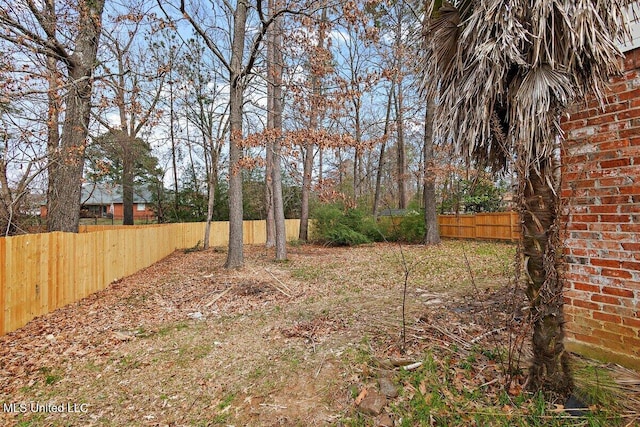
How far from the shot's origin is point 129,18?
6.18 metres

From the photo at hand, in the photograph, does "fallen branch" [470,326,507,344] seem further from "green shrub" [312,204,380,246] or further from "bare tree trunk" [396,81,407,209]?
"bare tree trunk" [396,81,407,209]

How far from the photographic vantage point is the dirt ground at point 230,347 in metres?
2.69

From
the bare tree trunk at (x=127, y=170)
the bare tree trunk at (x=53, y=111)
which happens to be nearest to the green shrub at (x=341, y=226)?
the bare tree trunk at (x=127, y=170)

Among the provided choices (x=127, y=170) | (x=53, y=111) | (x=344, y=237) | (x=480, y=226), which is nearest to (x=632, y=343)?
(x=53, y=111)

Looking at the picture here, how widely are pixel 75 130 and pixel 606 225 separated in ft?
28.3

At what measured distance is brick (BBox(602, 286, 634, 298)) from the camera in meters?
2.53

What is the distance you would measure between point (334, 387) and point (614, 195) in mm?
2865

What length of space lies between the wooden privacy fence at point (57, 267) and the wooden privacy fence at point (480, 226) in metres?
12.0

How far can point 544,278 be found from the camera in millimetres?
2291

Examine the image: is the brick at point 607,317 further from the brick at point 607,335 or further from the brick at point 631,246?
the brick at point 631,246

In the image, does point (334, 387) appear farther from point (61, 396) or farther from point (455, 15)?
point (455, 15)

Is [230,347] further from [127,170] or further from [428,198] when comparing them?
[127,170]

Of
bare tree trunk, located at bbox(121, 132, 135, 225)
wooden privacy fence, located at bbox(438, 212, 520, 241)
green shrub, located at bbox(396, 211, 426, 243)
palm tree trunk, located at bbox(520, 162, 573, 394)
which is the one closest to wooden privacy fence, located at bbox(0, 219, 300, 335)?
bare tree trunk, located at bbox(121, 132, 135, 225)

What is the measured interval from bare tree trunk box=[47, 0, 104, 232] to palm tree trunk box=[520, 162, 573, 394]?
7348 millimetres
